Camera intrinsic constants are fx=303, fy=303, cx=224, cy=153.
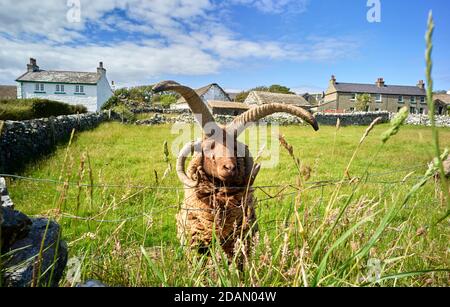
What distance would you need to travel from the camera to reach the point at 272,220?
7.53 ft

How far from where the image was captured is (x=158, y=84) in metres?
3.10

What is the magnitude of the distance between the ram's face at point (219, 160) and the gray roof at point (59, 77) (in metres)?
59.6

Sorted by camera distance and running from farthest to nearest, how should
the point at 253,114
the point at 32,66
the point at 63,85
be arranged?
the point at 32,66, the point at 63,85, the point at 253,114

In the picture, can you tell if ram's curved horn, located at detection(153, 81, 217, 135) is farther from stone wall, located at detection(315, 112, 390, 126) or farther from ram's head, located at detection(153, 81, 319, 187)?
stone wall, located at detection(315, 112, 390, 126)

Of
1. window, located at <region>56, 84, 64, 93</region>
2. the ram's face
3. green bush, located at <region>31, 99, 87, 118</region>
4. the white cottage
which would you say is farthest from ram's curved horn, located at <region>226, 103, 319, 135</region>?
window, located at <region>56, 84, 64, 93</region>

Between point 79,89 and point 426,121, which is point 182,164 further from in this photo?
point 79,89

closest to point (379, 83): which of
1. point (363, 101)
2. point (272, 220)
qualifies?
point (363, 101)

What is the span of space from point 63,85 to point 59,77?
1.55 m

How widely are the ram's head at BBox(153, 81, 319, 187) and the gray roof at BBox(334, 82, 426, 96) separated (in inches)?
2910

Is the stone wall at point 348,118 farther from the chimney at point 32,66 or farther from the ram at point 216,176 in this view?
the chimney at point 32,66

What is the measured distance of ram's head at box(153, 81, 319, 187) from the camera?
295 cm
